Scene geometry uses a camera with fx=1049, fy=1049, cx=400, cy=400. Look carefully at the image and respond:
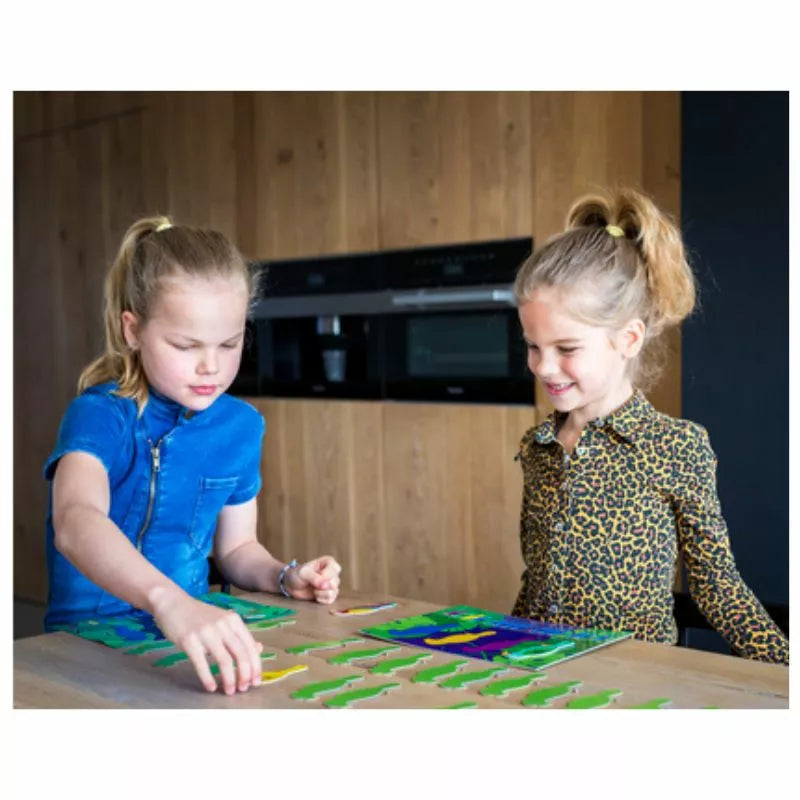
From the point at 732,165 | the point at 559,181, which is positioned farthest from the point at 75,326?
the point at 732,165

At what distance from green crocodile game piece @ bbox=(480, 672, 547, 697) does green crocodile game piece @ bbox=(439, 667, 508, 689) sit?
0.06ft

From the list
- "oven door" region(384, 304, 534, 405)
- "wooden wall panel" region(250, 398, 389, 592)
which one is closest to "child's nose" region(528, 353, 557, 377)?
"oven door" region(384, 304, 534, 405)

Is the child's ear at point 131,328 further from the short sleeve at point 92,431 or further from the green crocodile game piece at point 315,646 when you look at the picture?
the green crocodile game piece at point 315,646

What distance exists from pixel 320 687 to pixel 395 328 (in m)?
2.15

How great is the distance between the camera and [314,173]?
10.4ft

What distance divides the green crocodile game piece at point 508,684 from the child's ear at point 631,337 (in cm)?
54

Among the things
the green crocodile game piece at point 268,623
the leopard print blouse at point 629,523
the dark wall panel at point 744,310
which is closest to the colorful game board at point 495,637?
the green crocodile game piece at point 268,623

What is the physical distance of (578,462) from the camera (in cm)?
139

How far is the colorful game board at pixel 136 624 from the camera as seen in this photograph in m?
1.14

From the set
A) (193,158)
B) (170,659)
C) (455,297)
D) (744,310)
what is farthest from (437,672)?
(193,158)

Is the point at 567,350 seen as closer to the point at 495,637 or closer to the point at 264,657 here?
the point at 495,637

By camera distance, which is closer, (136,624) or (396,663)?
(396,663)
